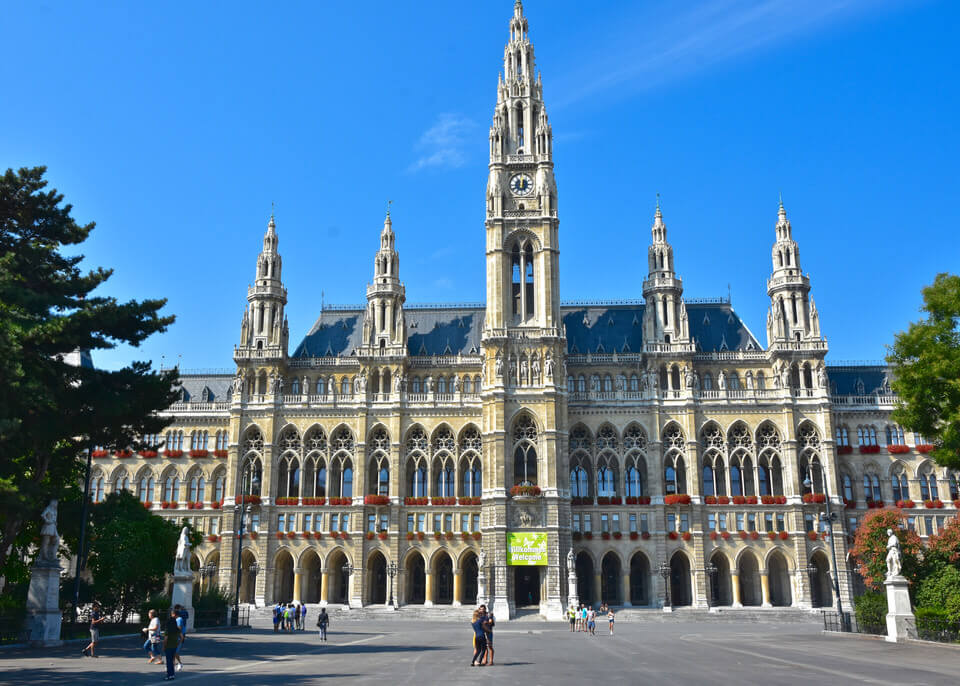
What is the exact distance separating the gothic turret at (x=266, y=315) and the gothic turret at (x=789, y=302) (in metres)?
45.2

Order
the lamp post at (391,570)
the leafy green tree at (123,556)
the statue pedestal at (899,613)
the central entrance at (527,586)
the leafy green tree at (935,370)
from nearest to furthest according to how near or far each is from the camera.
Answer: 1. the statue pedestal at (899,613)
2. the leafy green tree at (935,370)
3. the leafy green tree at (123,556)
4. the lamp post at (391,570)
5. the central entrance at (527,586)

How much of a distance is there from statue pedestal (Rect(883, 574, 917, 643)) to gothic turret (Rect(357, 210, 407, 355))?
Result: 4682 cm

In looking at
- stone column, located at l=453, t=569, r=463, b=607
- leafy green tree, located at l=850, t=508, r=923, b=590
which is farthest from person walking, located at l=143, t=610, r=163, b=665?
stone column, located at l=453, t=569, r=463, b=607

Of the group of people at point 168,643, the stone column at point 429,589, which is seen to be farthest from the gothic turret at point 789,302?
the group of people at point 168,643

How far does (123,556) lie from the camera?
46125 mm

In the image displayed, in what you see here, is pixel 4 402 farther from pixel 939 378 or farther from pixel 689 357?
pixel 689 357

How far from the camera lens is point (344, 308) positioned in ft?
276

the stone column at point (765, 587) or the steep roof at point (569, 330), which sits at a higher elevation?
the steep roof at point (569, 330)

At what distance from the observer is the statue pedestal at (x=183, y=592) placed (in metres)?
40.0

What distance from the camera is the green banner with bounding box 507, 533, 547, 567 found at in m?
65.2

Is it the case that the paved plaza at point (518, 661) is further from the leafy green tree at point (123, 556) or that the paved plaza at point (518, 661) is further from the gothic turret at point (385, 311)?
the gothic turret at point (385, 311)

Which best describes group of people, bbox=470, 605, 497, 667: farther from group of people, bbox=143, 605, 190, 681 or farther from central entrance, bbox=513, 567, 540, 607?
central entrance, bbox=513, 567, 540, 607

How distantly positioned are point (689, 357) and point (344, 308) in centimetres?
3496

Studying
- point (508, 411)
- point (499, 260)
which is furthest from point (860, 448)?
point (499, 260)
